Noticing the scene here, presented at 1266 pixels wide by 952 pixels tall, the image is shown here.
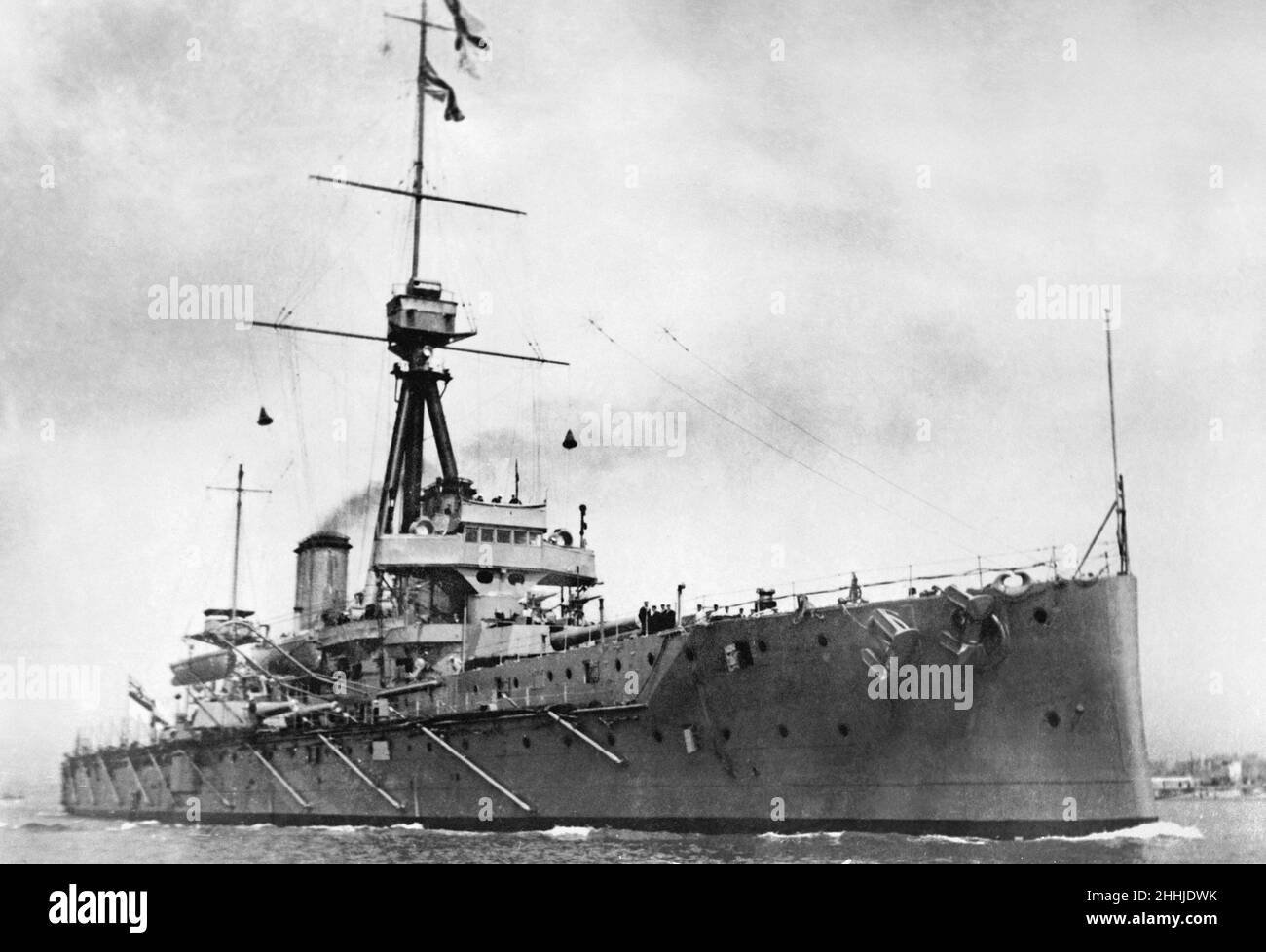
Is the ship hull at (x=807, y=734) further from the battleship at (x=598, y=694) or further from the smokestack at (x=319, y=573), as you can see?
the smokestack at (x=319, y=573)

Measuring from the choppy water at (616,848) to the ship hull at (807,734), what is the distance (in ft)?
1.18

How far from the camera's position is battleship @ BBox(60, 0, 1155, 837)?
1583cm

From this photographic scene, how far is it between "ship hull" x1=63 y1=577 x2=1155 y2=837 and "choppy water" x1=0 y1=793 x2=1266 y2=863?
359 millimetres

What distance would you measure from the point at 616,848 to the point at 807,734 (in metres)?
2.96

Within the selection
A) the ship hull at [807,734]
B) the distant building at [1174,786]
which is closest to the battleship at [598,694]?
the ship hull at [807,734]

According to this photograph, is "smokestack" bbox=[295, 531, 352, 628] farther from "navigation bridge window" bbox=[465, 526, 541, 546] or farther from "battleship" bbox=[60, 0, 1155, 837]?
"navigation bridge window" bbox=[465, 526, 541, 546]

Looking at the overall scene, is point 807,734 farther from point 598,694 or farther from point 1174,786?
point 1174,786

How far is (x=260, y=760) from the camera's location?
26703 millimetres

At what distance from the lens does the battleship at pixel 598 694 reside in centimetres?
1583

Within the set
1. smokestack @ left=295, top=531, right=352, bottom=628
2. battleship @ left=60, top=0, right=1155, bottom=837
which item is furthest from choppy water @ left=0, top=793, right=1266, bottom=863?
smokestack @ left=295, top=531, right=352, bottom=628

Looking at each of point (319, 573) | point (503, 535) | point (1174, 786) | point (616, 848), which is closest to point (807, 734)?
point (616, 848)
